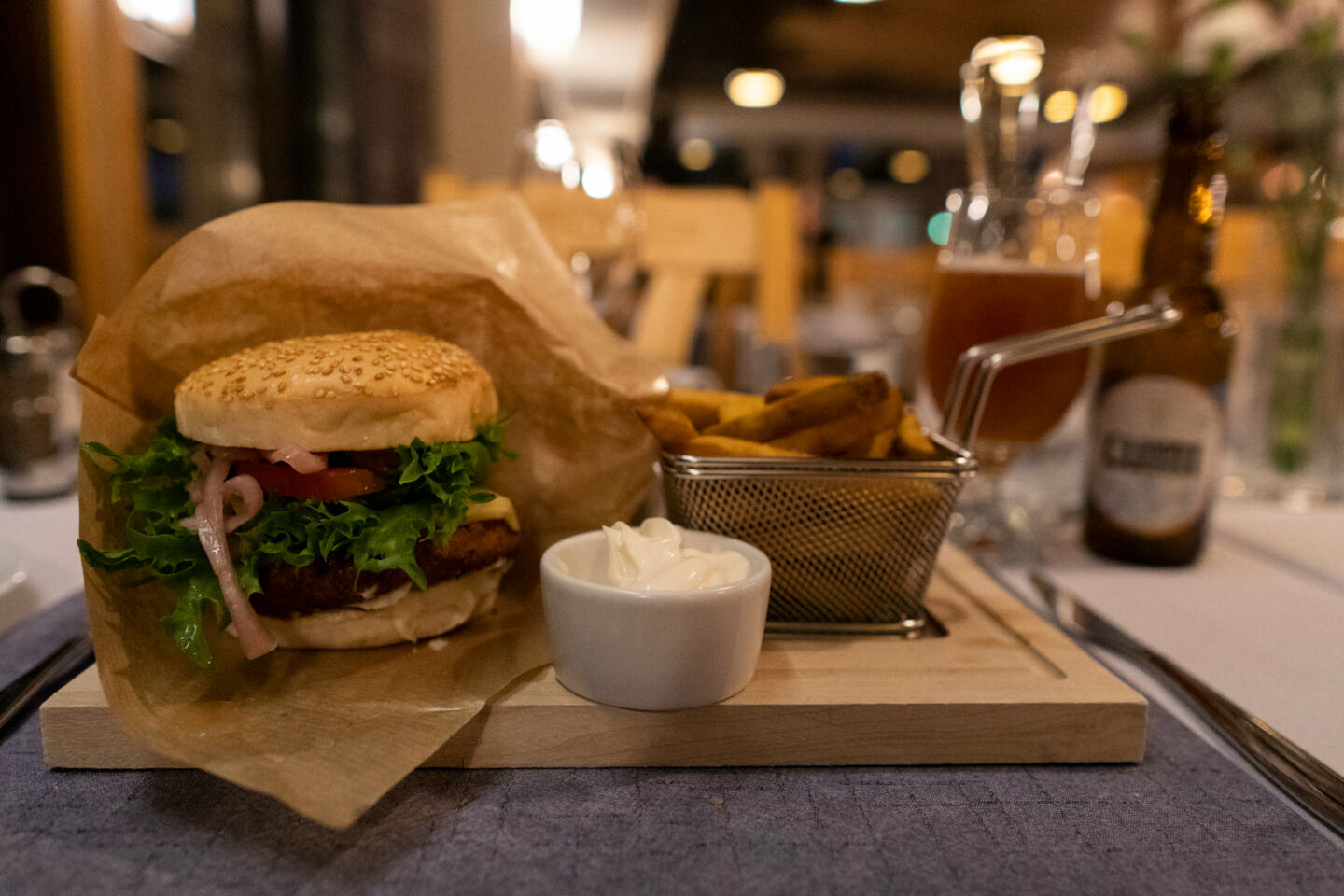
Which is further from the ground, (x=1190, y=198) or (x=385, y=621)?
(x=1190, y=198)

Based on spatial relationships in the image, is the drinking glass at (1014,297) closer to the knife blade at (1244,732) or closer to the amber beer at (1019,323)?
the amber beer at (1019,323)

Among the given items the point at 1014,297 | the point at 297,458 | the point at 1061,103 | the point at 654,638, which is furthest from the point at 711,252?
the point at 654,638

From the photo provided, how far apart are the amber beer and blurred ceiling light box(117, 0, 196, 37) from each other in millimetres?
4279

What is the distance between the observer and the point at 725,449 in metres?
0.98

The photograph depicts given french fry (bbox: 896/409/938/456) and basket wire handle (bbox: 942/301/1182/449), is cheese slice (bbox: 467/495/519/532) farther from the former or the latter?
basket wire handle (bbox: 942/301/1182/449)

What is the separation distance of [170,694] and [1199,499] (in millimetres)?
1408

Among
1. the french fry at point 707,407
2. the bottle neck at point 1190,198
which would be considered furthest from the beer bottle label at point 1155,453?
the french fry at point 707,407

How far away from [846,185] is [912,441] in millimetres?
20214

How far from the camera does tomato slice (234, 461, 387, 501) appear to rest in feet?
3.14

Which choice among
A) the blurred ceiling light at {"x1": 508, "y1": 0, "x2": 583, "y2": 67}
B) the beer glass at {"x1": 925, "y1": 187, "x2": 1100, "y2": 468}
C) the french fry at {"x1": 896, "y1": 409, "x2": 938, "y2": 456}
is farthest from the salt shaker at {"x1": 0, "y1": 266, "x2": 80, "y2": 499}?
the blurred ceiling light at {"x1": 508, "y1": 0, "x2": 583, "y2": 67}

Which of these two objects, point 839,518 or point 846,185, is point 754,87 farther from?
point 839,518

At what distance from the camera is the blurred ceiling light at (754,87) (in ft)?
38.7

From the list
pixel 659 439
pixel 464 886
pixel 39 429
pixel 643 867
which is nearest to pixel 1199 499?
pixel 659 439

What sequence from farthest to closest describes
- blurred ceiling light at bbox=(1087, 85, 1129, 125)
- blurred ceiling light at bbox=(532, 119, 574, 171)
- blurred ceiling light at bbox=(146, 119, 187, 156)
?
blurred ceiling light at bbox=(1087, 85, 1129, 125), blurred ceiling light at bbox=(146, 119, 187, 156), blurred ceiling light at bbox=(532, 119, 574, 171)
